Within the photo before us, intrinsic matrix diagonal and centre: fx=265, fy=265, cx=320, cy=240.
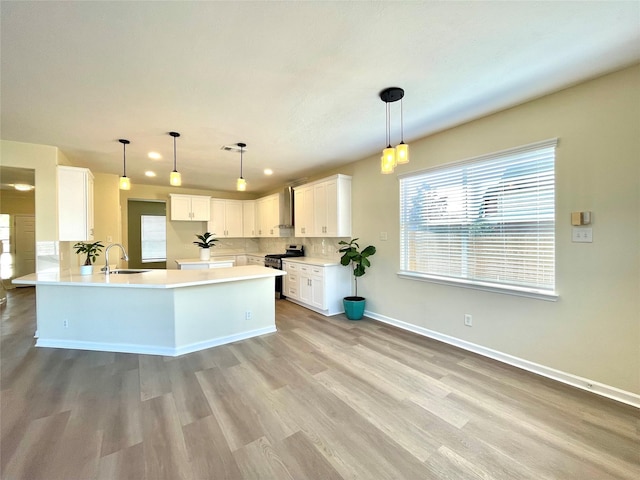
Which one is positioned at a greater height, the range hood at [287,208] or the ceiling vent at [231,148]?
the ceiling vent at [231,148]

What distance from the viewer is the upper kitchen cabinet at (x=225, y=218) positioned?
6.83m

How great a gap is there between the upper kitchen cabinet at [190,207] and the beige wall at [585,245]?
5719 mm

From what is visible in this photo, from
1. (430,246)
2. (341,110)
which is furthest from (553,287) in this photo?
(341,110)

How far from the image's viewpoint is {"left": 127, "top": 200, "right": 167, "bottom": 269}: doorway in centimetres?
804

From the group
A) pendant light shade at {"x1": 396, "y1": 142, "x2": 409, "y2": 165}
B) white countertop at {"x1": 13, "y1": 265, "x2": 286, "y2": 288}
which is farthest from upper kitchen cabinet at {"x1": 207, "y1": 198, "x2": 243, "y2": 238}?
pendant light shade at {"x1": 396, "y1": 142, "x2": 409, "y2": 165}

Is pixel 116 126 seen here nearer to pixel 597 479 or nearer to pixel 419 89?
pixel 419 89

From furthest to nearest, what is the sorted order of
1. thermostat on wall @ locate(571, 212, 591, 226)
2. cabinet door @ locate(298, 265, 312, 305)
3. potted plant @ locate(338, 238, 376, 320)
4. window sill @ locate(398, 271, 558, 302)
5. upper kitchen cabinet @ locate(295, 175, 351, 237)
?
cabinet door @ locate(298, 265, 312, 305)
upper kitchen cabinet @ locate(295, 175, 351, 237)
potted plant @ locate(338, 238, 376, 320)
window sill @ locate(398, 271, 558, 302)
thermostat on wall @ locate(571, 212, 591, 226)

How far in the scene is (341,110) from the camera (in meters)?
2.68

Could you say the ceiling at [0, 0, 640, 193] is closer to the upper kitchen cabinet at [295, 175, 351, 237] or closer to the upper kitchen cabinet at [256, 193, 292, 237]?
the upper kitchen cabinet at [295, 175, 351, 237]

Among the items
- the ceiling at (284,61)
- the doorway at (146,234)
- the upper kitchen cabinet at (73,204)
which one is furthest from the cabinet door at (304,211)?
the doorway at (146,234)

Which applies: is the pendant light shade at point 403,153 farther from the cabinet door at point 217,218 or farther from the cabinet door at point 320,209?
the cabinet door at point 217,218

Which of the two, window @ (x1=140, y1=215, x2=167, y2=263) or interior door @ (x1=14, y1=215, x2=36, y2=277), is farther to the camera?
window @ (x1=140, y1=215, x2=167, y2=263)

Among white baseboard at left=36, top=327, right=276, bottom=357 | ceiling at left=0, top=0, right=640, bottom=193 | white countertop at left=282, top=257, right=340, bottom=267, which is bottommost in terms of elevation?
white baseboard at left=36, top=327, right=276, bottom=357

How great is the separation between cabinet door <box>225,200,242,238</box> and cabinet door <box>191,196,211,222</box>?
50 centimetres
